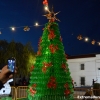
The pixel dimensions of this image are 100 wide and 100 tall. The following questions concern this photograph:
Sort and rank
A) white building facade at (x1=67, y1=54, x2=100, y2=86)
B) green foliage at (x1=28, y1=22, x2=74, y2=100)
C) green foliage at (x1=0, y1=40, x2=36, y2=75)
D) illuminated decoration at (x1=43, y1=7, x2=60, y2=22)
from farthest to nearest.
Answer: white building facade at (x1=67, y1=54, x2=100, y2=86) → green foliage at (x1=0, y1=40, x2=36, y2=75) → illuminated decoration at (x1=43, y1=7, x2=60, y2=22) → green foliage at (x1=28, y1=22, x2=74, y2=100)

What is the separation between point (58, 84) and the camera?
8.68 meters

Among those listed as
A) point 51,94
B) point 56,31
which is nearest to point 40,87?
point 51,94

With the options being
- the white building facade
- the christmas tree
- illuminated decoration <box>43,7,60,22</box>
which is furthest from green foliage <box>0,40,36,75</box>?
the christmas tree

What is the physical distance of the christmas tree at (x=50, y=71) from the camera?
866 cm

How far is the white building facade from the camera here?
29.8m

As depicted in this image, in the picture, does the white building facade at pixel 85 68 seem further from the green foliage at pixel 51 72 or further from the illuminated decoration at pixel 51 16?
the green foliage at pixel 51 72

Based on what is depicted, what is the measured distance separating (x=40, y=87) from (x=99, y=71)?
72.8ft

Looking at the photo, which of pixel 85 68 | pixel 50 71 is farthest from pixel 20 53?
pixel 50 71

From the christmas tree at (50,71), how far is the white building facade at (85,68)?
2127 centimetres

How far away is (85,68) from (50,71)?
75.5 feet

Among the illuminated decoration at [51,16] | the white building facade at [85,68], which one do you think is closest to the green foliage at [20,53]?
the white building facade at [85,68]

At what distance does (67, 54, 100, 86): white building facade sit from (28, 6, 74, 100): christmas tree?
837 inches

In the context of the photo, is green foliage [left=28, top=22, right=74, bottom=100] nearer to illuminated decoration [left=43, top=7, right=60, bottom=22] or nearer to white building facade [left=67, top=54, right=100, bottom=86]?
illuminated decoration [left=43, top=7, right=60, bottom=22]

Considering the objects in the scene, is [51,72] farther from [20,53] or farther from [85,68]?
[85,68]
